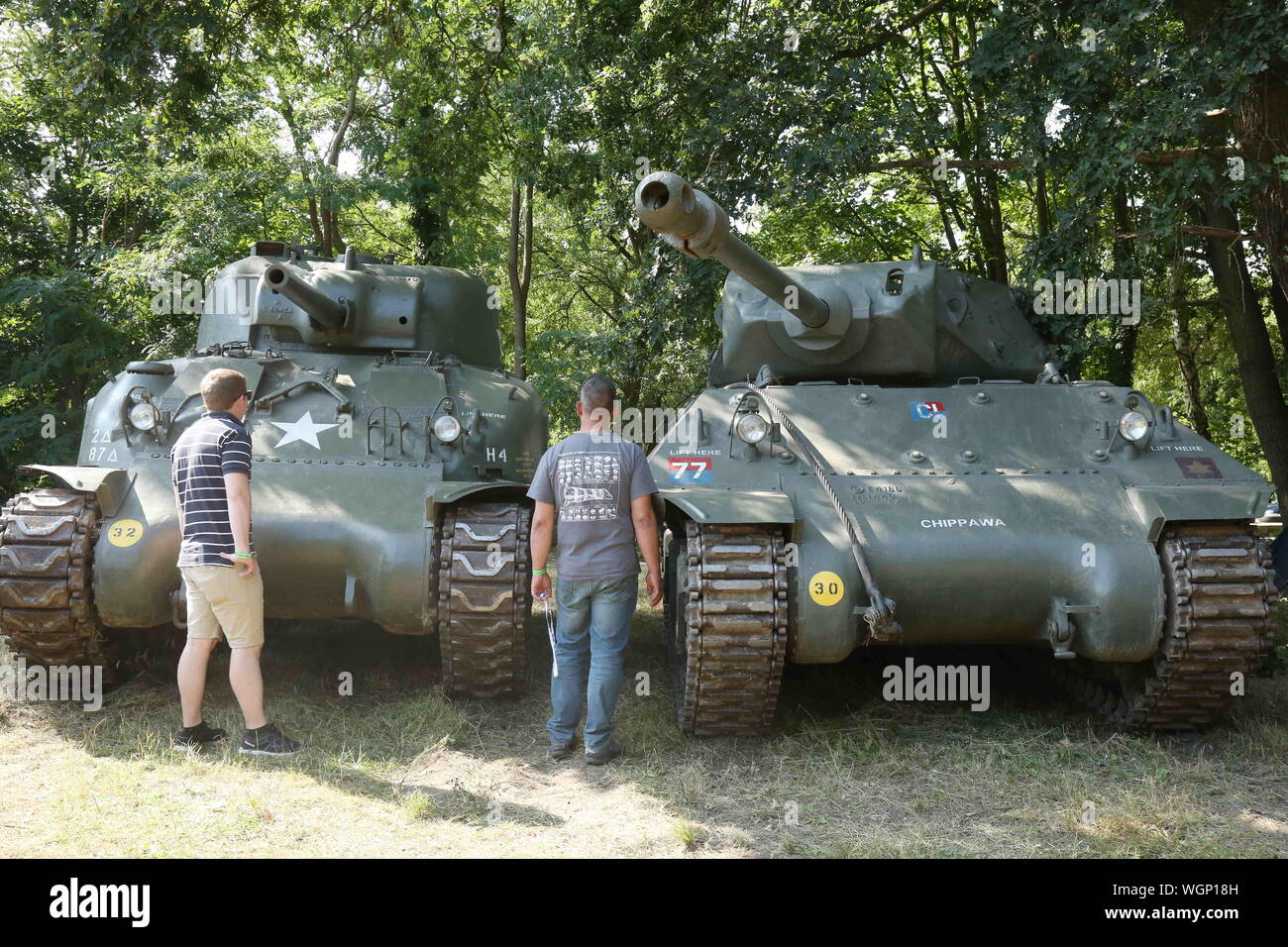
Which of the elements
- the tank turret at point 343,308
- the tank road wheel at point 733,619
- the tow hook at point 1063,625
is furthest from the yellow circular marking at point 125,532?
the tow hook at point 1063,625

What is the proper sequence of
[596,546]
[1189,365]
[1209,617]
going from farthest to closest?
[1189,365] < [596,546] < [1209,617]

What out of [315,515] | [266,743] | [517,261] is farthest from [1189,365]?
[266,743]

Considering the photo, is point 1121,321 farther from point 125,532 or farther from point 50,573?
point 50,573

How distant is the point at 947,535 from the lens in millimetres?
5875

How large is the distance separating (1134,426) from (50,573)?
6.23m

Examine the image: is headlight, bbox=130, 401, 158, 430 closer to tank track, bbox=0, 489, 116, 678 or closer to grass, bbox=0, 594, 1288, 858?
tank track, bbox=0, 489, 116, 678

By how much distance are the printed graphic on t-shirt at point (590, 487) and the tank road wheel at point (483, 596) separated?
2.15 feet

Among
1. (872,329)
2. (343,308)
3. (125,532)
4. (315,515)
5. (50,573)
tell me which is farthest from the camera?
(343,308)

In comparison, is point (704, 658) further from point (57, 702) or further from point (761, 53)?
point (761, 53)

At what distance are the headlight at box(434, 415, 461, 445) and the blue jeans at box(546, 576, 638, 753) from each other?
1.60 meters

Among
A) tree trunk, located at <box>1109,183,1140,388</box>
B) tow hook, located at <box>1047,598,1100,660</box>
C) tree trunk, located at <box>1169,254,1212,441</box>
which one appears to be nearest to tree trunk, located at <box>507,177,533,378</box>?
tree trunk, located at <box>1109,183,1140,388</box>

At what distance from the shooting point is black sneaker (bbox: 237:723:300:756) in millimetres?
5912

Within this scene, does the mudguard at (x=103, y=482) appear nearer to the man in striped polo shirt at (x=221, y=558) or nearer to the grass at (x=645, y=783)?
the man in striped polo shirt at (x=221, y=558)

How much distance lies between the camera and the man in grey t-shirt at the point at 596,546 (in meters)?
5.92
